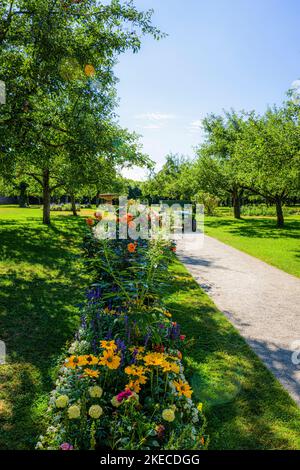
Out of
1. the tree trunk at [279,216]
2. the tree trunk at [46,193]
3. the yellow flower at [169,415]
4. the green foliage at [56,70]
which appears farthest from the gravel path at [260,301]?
the tree trunk at [279,216]

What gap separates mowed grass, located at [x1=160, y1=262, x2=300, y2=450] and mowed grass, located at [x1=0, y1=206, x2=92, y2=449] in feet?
5.98

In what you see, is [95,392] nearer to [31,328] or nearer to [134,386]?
[134,386]

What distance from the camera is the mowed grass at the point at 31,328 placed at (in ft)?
11.5

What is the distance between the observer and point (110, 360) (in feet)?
10.9

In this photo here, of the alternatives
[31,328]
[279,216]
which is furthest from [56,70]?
[279,216]

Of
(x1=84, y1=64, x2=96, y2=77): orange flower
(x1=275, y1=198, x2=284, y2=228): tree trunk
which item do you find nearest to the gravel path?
(x1=84, y1=64, x2=96, y2=77): orange flower

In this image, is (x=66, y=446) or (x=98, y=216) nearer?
(x=66, y=446)

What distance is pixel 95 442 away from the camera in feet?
8.85

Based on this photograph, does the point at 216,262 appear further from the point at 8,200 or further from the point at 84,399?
the point at 8,200

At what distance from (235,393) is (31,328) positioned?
349 cm

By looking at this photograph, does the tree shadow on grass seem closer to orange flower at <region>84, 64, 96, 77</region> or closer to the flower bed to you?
orange flower at <region>84, 64, 96, 77</region>

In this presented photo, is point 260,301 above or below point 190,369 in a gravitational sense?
above

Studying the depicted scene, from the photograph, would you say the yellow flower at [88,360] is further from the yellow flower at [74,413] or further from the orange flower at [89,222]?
the orange flower at [89,222]

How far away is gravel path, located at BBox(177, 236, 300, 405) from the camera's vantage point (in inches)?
198
